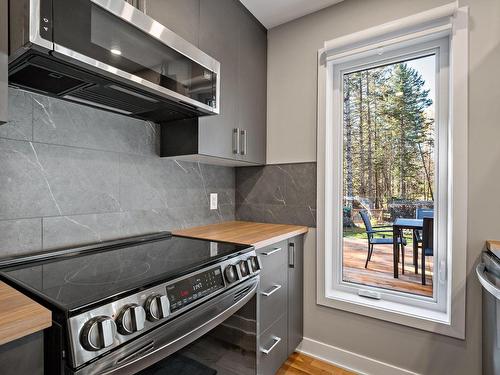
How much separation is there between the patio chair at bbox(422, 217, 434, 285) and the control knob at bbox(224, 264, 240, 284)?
1291 millimetres

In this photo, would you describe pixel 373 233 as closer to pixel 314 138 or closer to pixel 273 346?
pixel 314 138

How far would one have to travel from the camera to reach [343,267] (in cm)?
200

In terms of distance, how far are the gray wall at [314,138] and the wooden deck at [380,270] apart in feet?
0.81

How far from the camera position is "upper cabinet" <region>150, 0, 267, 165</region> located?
4.78ft

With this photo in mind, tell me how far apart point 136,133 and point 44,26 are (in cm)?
79

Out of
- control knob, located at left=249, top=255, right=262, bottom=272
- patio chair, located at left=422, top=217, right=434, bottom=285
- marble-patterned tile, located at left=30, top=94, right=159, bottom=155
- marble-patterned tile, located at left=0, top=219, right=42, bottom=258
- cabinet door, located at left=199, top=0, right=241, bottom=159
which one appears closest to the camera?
marble-patterned tile, located at left=0, top=219, right=42, bottom=258

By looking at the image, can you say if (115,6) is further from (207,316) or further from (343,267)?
(343,267)

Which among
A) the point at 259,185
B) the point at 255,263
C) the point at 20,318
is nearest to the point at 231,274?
the point at 255,263

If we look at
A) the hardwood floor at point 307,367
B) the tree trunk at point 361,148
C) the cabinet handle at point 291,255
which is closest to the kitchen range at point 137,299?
the cabinet handle at point 291,255

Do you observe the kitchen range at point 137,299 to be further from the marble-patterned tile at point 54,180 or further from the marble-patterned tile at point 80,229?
the marble-patterned tile at point 54,180

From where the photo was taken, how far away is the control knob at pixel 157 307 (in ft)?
2.58

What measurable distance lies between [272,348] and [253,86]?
5.85 feet

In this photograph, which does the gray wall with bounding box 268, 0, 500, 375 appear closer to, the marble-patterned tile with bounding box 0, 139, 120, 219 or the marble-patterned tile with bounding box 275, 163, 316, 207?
the marble-patterned tile with bounding box 275, 163, 316, 207

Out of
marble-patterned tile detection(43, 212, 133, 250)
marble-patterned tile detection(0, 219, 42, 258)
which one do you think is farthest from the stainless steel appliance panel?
marble-patterned tile detection(0, 219, 42, 258)
